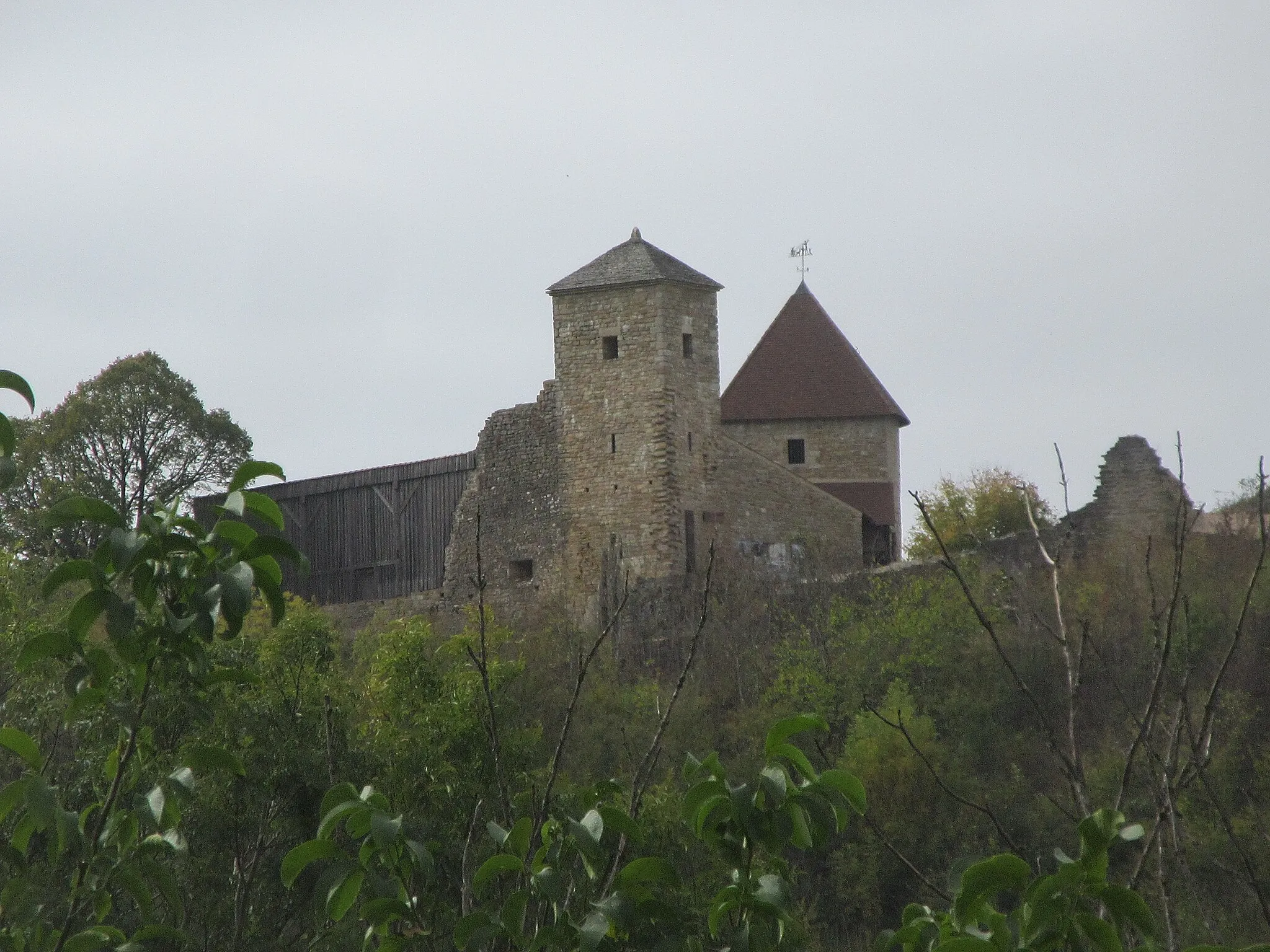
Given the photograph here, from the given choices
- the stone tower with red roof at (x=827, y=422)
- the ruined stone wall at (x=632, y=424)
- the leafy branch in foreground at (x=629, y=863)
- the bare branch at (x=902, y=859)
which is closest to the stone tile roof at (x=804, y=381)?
the stone tower with red roof at (x=827, y=422)

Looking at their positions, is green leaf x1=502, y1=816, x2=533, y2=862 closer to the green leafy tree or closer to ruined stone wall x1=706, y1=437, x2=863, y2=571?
ruined stone wall x1=706, y1=437, x2=863, y2=571

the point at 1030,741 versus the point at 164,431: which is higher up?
the point at 164,431

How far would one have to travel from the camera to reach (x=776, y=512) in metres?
27.0

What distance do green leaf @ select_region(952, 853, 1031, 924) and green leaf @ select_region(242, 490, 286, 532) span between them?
147 cm

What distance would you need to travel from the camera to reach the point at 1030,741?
959 inches

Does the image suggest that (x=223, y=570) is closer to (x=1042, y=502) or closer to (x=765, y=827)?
(x=765, y=827)

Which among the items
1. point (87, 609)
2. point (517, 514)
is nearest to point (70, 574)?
point (87, 609)

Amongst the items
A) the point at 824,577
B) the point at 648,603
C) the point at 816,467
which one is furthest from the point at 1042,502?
the point at 648,603

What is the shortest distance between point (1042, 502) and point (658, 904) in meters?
28.7

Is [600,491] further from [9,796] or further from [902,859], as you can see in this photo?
[9,796]

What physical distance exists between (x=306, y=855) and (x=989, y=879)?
4.52 ft

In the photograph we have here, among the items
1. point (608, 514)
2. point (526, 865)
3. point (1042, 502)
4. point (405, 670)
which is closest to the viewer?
point (526, 865)

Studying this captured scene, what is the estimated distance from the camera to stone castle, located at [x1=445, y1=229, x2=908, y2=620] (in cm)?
2581

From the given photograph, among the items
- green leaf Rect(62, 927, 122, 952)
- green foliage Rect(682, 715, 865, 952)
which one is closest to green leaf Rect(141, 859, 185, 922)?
green leaf Rect(62, 927, 122, 952)
